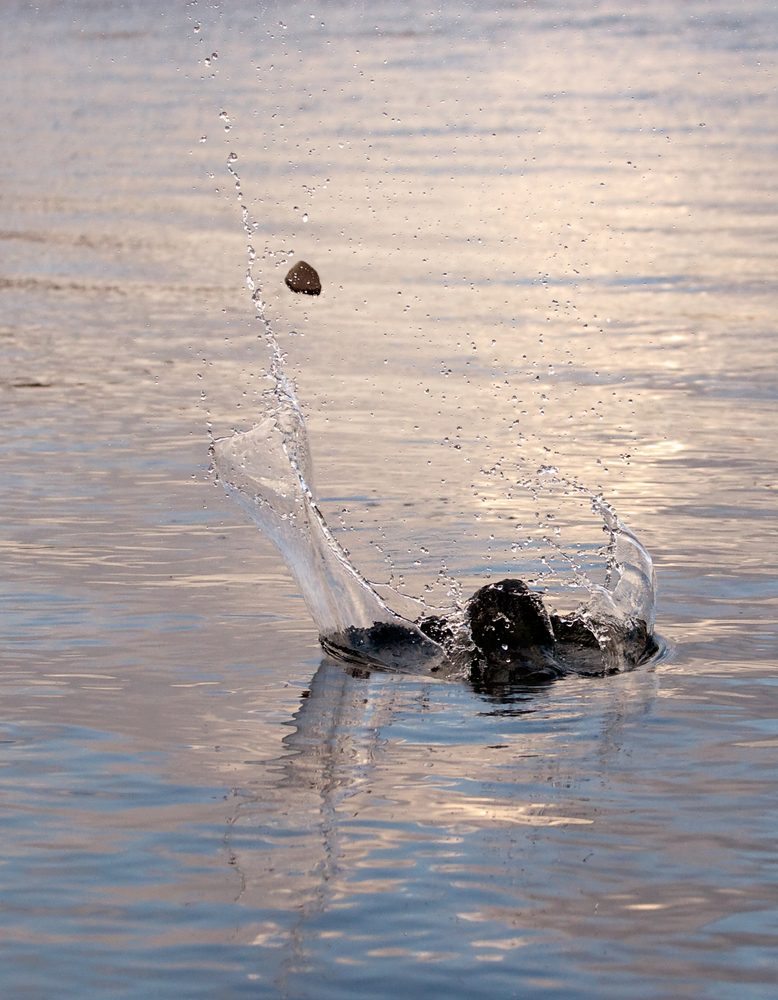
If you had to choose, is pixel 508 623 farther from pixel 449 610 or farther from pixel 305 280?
pixel 305 280

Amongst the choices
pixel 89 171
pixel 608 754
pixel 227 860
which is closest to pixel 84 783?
pixel 227 860

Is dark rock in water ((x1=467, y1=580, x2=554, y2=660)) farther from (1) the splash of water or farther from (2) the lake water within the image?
(2) the lake water

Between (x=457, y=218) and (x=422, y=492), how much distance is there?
328 inches

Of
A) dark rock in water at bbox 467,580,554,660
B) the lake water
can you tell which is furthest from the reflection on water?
the lake water

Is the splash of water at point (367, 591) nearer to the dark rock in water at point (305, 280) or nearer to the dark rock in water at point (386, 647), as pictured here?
the dark rock in water at point (386, 647)

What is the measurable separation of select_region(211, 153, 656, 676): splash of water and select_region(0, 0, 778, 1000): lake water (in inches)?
7.0

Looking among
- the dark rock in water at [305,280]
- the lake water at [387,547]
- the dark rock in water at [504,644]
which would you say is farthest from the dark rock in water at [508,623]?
the dark rock in water at [305,280]

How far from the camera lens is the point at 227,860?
16.8 ft

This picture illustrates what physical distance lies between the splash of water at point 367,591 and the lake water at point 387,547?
18 cm

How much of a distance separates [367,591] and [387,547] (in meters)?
0.96

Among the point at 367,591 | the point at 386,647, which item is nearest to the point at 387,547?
the point at 367,591

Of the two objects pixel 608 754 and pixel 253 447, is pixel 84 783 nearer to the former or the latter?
pixel 608 754

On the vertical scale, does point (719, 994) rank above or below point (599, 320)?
above

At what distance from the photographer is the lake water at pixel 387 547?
15.6 feet
